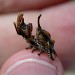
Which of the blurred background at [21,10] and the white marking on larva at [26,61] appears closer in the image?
the white marking on larva at [26,61]

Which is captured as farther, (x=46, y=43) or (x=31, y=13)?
(x=31, y=13)

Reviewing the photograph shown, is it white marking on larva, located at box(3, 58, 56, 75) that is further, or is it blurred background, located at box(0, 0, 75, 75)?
blurred background, located at box(0, 0, 75, 75)

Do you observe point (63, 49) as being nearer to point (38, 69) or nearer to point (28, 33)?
point (38, 69)

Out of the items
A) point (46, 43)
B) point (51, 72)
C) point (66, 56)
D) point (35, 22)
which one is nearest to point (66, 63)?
point (66, 56)

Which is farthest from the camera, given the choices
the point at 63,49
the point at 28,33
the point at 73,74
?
the point at 73,74

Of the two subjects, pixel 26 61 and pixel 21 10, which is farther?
pixel 21 10

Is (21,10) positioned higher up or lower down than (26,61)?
higher up

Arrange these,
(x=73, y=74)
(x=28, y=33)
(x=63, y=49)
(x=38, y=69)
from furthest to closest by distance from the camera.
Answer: (x=73, y=74), (x=63, y=49), (x=38, y=69), (x=28, y=33)

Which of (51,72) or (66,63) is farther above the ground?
(51,72)
